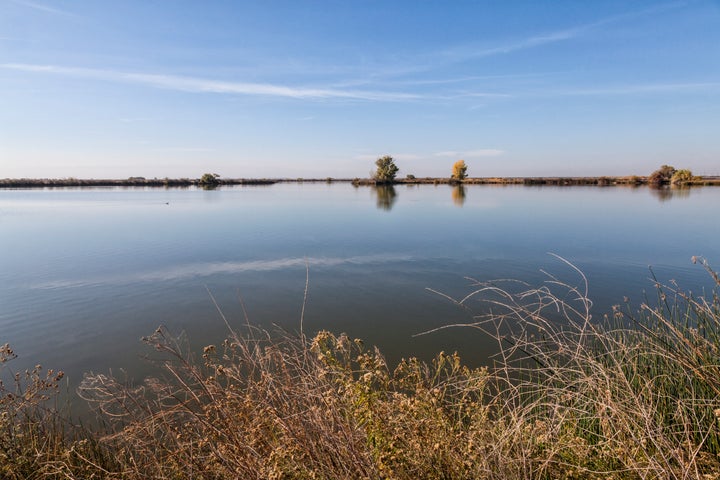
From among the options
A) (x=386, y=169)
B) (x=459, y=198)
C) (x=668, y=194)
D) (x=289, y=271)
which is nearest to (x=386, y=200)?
(x=459, y=198)

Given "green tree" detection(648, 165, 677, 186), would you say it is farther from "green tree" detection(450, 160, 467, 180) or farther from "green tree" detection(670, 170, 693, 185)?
"green tree" detection(450, 160, 467, 180)

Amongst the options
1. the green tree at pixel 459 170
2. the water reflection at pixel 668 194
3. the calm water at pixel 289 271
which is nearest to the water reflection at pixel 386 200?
the calm water at pixel 289 271

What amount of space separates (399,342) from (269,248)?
43.9 ft

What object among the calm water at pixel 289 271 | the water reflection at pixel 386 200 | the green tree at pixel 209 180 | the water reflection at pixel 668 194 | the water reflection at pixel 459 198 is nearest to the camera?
the calm water at pixel 289 271

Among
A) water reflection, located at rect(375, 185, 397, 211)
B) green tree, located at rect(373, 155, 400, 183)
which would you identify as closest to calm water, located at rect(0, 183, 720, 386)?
water reflection, located at rect(375, 185, 397, 211)

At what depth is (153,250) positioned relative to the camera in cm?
1941

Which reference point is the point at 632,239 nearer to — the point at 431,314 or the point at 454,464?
the point at 431,314

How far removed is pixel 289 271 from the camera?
15445 millimetres

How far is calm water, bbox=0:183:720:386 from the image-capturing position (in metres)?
9.28

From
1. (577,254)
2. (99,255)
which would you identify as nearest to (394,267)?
(577,254)

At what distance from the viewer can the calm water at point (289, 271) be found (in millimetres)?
9281

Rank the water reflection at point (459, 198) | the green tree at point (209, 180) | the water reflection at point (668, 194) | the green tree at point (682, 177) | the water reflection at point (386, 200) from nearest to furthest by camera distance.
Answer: the water reflection at point (386, 200) < the water reflection at point (459, 198) < the water reflection at point (668, 194) < the green tree at point (682, 177) < the green tree at point (209, 180)

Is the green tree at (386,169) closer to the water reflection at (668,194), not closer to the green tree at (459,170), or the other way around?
the green tree at (459,170)

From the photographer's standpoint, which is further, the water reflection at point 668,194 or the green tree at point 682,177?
the green tree at point 682,177
